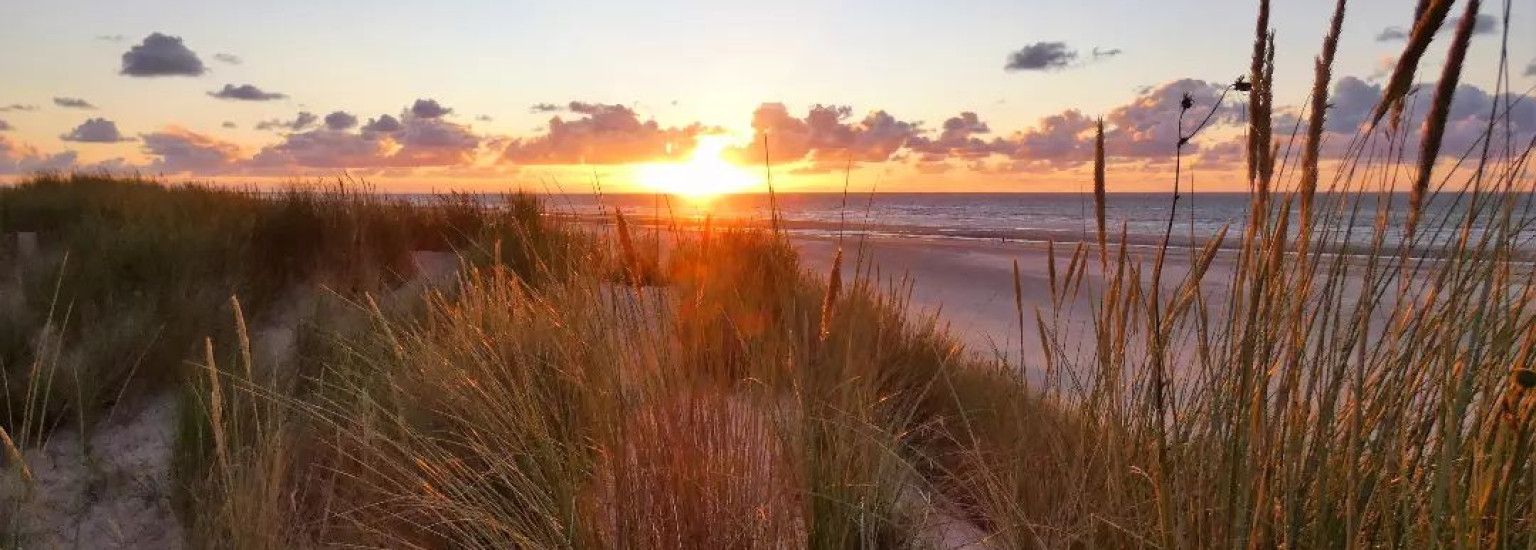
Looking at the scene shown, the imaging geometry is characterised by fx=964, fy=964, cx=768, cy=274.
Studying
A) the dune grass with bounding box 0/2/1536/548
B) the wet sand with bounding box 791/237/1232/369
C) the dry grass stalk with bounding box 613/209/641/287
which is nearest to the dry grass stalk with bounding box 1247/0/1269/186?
the dune grass with bounding box 0/2/1536/548

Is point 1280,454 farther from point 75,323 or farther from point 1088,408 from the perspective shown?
point 75,323

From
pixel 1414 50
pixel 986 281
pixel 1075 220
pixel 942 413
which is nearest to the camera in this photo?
pixel 1414 50

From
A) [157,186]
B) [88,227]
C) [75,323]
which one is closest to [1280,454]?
[75,323]

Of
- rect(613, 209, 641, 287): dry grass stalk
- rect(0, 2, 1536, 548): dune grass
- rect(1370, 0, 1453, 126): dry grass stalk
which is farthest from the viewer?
rect(613, 209, 641, 287): dry grass stalk

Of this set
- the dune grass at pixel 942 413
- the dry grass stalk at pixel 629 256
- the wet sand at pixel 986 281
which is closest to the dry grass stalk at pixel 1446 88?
the dune grass at pixel 942 413

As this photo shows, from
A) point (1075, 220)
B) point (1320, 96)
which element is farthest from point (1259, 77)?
point (1075, 220)

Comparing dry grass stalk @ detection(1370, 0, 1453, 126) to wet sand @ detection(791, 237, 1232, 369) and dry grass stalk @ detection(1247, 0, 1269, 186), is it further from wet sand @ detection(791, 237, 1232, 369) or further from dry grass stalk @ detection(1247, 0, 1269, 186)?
wet sand @ detection(791, 237, 1232, 369)

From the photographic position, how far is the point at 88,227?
7082 millimetres

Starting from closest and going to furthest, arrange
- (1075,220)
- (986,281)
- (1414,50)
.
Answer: (1414,50) → (986,281) → (1075,220)

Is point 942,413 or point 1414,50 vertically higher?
point 1414,50

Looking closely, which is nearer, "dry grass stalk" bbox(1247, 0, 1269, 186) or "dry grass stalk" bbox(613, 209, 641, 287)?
"dry grass stalk" bbox(1247, 0, 1269, 186)

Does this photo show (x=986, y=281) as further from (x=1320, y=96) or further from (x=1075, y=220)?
(x=1075, y=220)

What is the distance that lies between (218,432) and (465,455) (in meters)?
1.25

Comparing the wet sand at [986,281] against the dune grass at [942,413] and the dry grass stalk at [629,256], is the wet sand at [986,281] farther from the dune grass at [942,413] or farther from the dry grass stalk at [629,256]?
the dry grass stalk at [629,256]
